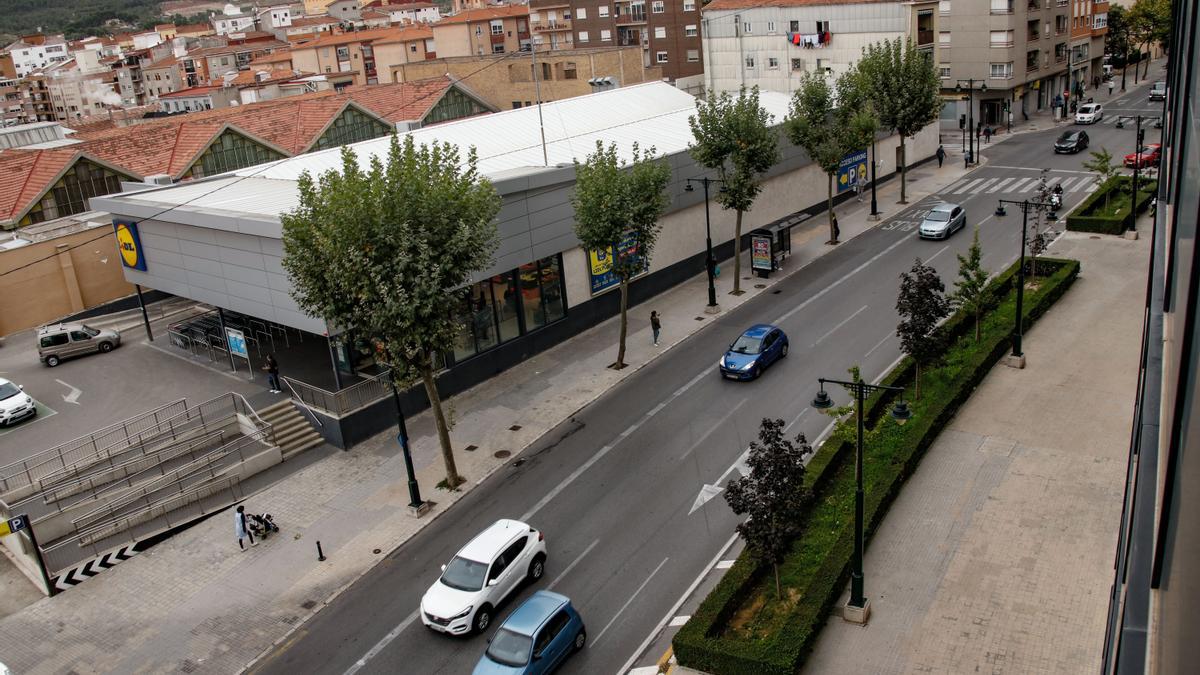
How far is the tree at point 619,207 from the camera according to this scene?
32.4 meters

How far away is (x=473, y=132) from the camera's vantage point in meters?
45.5

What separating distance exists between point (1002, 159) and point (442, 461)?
4904 centimetres

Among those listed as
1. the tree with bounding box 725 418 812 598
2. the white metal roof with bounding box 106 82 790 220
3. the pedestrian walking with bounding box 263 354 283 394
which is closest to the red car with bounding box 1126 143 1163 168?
the white metal roof with bounding box 106 82 790 220

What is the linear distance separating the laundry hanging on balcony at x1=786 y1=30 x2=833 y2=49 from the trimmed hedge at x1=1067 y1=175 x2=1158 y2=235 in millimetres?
25168

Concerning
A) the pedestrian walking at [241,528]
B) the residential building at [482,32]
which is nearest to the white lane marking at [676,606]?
the pedestrian walking at [241,528]

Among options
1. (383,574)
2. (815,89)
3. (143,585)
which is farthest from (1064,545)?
(815,89)

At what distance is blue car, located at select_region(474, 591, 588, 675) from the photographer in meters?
18.7

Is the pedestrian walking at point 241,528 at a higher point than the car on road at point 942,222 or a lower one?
lower

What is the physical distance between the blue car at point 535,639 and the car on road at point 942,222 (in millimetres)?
32613

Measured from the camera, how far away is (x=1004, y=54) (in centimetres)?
7181

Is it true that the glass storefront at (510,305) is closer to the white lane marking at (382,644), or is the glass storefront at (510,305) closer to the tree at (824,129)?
the white lane marking at (382,644)

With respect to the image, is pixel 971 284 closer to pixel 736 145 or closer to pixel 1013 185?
pixel 736 145

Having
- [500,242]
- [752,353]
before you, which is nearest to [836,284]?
[752,353]

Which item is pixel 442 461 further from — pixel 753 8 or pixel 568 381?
pixel 753 8
